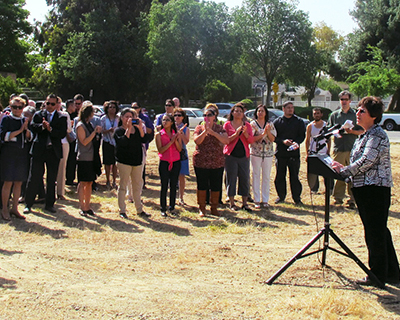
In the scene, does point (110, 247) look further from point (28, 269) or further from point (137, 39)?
point (137, 39)

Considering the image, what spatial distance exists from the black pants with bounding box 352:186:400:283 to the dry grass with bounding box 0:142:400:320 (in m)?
0.27

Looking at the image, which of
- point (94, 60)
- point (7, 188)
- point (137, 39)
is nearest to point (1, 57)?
point (94, 60)

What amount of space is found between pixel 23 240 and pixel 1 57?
46.7 metres

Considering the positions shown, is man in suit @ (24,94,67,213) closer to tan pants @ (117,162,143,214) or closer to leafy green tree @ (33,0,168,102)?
tan pants @ (117,162,143,214)

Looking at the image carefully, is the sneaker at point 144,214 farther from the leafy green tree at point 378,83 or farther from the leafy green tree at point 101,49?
the leafy green tree at point 101,49

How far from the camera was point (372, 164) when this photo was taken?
16.2 ft

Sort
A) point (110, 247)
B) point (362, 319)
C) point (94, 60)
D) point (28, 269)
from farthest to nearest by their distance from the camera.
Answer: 1. point (94, 60)
2. point (110, 247)
3. point (28, 269)
4. point (362, 319)

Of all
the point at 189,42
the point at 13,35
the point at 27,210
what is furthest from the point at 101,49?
the point at 27,210

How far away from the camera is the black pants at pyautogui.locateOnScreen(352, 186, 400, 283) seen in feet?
16.4

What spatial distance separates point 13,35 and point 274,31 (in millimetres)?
26839

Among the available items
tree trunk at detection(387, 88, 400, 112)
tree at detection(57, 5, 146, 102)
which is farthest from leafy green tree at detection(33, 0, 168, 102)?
tree trunk at detection(387, 88, 400, 112)

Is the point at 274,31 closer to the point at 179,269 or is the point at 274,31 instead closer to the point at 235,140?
the point at 235,140

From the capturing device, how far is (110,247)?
258 inches

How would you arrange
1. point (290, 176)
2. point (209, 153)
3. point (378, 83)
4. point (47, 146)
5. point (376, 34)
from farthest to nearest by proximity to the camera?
1. point (376, 34)
2. point (378, 83)
3. point (290, 176)
4. point (209, 153)
5. point (47, 146)
